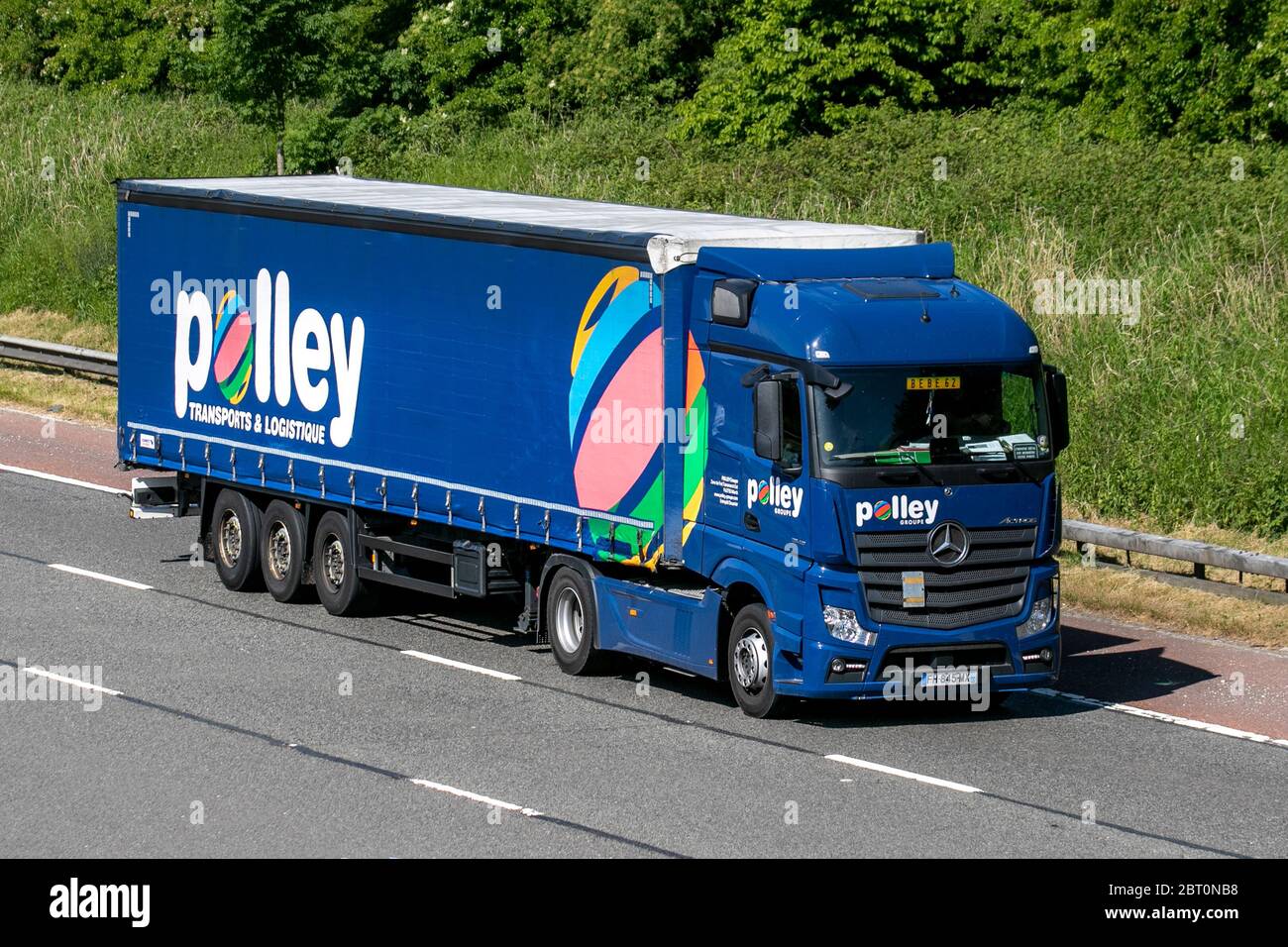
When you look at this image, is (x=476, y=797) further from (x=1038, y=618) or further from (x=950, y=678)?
(x=1038, y=618)

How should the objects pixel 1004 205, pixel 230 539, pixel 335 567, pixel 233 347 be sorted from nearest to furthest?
1. pixel 335 567
2. pixel 233 347
3. pixel 230 539
4. pixel 1004 205

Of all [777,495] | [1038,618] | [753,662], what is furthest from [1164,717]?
[777,495]

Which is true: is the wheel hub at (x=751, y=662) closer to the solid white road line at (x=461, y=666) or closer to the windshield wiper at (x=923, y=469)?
the windshield wiper at (x=923, y=469)

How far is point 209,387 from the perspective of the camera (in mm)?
20016

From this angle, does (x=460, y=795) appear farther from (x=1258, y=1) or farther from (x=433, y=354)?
(x=1258, y=1)

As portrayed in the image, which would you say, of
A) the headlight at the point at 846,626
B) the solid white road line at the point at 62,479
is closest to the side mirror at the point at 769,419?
the headlight at the point at 846,626

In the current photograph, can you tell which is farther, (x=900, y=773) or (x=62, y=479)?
(x=62, y=479)

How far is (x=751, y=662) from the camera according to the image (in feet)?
49.2

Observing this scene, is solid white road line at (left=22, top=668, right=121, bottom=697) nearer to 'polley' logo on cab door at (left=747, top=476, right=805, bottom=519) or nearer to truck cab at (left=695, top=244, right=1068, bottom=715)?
truck cab at (left=695, top=244, right=1068, bottom=715)

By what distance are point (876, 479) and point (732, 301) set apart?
1.71 meters

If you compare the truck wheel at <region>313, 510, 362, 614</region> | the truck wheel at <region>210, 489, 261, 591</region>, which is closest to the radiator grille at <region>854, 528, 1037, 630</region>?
the truck wheel at <region>313, 510, 362, 614</region>

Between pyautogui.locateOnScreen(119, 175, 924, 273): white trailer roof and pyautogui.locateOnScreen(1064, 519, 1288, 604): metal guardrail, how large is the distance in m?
4.05

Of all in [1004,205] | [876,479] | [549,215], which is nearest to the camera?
[876,479]

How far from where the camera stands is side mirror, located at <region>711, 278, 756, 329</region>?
14680mm
